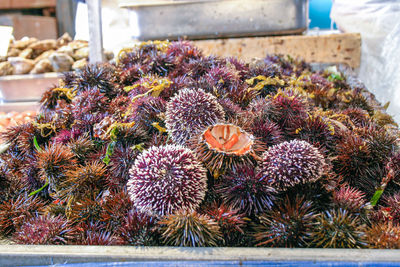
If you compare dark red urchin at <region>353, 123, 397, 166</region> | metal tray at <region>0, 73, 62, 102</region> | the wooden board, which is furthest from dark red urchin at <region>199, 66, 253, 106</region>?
metal tray at <region>0, 73, 62, 102</region>

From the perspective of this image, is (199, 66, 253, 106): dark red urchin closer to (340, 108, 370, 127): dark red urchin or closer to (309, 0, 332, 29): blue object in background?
(340, 108, 370, 127): dark red urchin

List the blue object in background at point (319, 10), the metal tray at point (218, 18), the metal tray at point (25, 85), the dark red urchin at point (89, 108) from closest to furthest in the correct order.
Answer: the dark red urchin at point (89, 108)
the metal tray at point (218, 18)
the metal tray at point (25, 85)
the blue object in background at point (319, 10)

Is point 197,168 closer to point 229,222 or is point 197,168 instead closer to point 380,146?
point 229,222

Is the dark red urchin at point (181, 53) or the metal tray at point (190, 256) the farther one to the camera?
the dark red urchin at point (181, 53)

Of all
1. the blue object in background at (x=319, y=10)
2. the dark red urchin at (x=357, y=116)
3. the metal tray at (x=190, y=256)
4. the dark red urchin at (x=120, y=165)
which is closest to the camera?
the metal tray at (x=190, y=256)

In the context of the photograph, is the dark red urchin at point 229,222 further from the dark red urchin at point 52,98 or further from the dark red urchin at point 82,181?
the dark red urchin at point 52,98

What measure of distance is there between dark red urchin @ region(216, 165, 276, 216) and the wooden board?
163cm

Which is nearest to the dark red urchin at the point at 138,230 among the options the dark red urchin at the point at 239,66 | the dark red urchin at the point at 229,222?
the dark red urchin at the point at 229,222

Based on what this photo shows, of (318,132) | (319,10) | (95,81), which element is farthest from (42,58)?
(319,10)

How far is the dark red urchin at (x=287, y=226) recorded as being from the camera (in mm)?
615

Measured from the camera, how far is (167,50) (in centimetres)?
117

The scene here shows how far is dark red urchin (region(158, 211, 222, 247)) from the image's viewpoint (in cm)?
60

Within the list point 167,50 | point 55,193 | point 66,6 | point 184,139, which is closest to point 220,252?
point 184,139

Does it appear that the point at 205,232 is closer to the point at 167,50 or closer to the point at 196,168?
the point at 196,168
